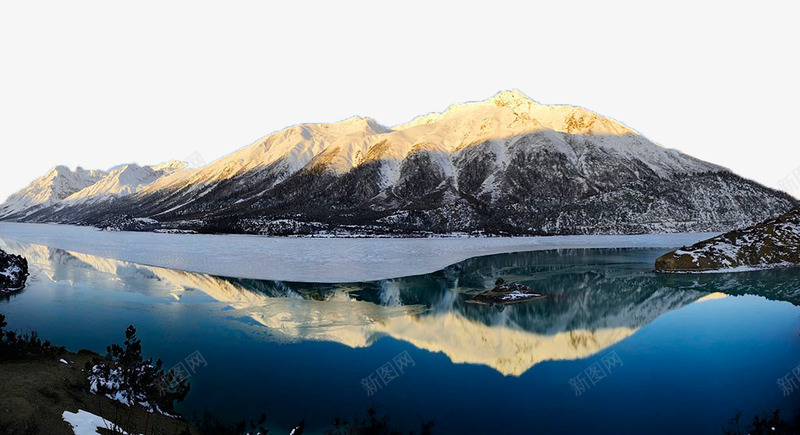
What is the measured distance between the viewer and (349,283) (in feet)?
133

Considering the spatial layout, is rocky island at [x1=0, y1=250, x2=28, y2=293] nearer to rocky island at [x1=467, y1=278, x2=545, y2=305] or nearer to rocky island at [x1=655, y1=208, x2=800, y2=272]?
rocky island at [x1=467, y1=278, x2=545, y2=305]

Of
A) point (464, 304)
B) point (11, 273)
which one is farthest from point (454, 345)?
point (11, 273)

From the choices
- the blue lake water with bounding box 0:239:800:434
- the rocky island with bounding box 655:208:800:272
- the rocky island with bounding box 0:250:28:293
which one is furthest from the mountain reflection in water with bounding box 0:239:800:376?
the rocky island with bounding box 0:250:28:293

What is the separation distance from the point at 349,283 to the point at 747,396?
30.1 m

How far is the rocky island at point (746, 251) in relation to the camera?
163 feet

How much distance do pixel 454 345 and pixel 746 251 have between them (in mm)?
47754

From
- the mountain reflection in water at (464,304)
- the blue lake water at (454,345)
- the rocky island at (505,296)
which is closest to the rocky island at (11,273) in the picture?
the blue lake water at (454,345)

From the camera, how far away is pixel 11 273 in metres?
36.9

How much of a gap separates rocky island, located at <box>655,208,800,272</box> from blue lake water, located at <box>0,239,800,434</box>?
6.91 metres

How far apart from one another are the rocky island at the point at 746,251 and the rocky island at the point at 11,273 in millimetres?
64822

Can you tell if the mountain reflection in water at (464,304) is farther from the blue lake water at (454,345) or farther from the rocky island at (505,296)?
the rocky island at (505,296)

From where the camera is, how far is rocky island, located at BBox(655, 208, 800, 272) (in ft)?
163

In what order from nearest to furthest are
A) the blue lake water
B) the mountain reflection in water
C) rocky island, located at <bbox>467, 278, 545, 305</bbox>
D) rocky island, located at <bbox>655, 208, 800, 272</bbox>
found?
1. the blue lake water
2. the mountain reflection in water
3. rocky island, located at <bbox>467, 278, 545, 305</bbox>
4. rocky island, located at <bbox>655, 208, 800, 272</bbox>

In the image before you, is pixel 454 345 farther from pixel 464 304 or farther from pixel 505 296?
pixel 505 296
